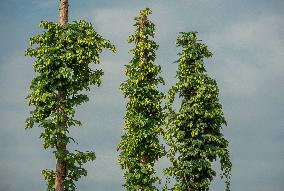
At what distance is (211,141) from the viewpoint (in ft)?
112

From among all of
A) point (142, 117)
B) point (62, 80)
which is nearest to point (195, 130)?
point (142, 117)

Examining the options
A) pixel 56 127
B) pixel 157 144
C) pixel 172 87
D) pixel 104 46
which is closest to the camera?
pixel 56 127

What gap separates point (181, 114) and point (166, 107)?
4.59 feet

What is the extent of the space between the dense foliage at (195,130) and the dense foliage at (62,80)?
819 centimetres

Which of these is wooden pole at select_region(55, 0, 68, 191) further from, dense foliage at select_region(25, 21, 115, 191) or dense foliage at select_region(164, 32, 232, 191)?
dense foliage at select_region(164, 32, 232, 191)

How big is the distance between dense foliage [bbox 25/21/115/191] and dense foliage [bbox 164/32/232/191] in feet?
26.9

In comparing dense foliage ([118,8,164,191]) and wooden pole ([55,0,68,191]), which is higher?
dense foliage ([118,8,164,191])

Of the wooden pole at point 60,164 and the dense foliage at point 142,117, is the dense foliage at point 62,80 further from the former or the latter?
the dense foliage at point 142,117

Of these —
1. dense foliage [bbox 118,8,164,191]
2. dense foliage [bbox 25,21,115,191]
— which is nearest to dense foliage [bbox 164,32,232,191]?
dense foliage [bbox 118,8,164,191]

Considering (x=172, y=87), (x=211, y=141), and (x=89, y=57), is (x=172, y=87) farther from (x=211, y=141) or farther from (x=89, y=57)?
(x=89, y=57)

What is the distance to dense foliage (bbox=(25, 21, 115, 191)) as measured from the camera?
1043 inches

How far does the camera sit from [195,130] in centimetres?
3319

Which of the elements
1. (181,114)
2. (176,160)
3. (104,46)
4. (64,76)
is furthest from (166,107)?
(64,76)

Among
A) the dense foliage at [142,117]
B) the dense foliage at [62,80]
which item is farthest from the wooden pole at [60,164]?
the dense foliage at [142,117]
